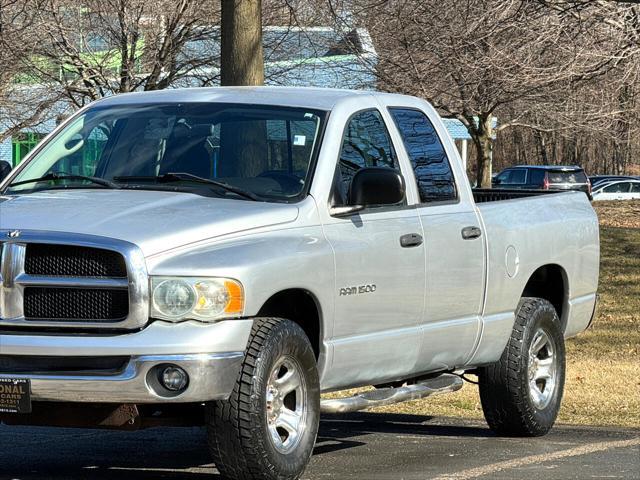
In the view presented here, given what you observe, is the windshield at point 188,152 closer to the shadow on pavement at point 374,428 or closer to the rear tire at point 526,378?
the shadow on pavement at point 374,428

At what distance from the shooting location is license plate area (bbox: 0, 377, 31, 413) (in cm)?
629

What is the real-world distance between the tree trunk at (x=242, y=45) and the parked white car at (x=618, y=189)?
1477 inches

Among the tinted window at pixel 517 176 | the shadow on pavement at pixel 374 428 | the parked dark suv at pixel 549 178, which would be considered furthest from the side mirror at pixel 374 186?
the tinted window at pixel 517 176

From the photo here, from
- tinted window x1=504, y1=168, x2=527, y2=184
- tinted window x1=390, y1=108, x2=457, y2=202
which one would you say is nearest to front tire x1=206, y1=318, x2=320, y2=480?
tinted window x1=390, y1=108, x2=457, y2=202

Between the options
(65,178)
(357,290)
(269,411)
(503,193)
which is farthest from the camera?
(503,193)

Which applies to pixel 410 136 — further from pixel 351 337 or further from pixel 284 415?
pixel 284 415

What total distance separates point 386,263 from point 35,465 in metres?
2.21

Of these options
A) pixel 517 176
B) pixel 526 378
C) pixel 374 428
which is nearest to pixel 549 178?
pixel 517 176

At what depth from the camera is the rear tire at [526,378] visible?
8.98 meters

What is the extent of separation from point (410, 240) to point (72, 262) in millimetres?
2138

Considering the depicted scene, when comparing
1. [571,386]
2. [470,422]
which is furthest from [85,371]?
[571,386]

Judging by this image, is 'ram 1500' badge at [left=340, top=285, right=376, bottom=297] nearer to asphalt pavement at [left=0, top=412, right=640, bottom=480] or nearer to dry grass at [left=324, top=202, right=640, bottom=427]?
asphalt pavement at [left=0, top=412, right=640, bottom=480]

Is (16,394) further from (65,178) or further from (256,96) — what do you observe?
(256,96)

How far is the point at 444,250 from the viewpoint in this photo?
813 cm
